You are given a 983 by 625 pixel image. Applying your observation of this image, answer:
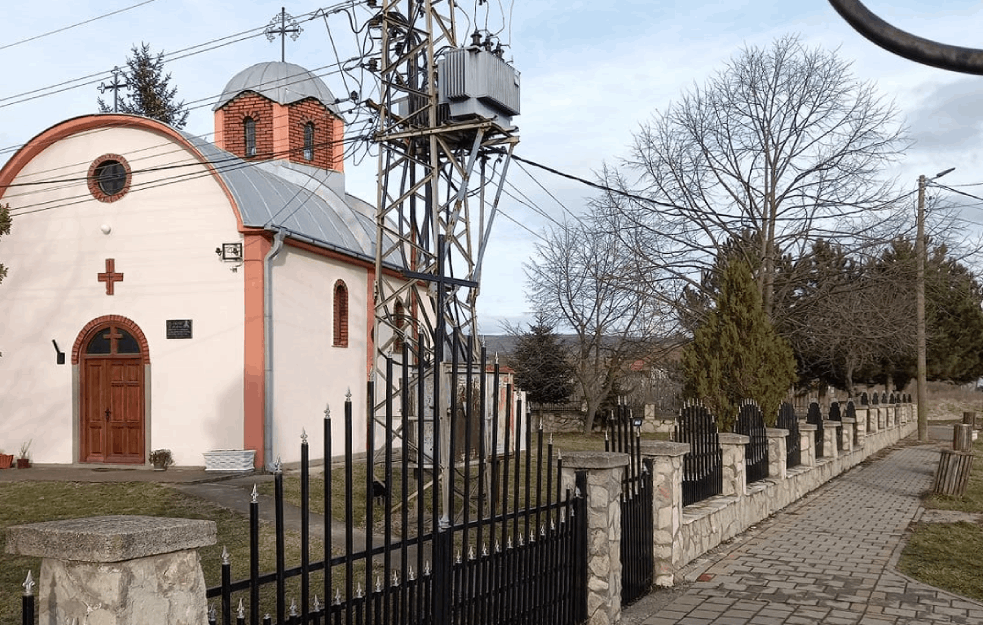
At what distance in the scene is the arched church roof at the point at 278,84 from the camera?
2352cm

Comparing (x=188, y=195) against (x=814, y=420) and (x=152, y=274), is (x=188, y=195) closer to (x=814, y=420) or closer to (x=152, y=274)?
(x=152, y=274)

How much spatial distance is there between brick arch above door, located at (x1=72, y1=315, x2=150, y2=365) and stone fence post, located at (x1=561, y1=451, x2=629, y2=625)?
1166cm

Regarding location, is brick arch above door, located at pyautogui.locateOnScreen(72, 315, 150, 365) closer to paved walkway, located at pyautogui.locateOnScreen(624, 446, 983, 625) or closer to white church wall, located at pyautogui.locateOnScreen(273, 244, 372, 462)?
white church wall, located at pyautogui.locateOnScreen(273, 244, 372, 462)

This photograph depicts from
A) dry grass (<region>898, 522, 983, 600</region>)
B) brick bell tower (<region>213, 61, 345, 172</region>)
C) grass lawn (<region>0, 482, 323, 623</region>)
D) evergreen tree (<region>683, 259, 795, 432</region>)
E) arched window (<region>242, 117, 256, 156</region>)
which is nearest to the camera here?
grass lawn (<region>0, 482, 323, 623</region>)

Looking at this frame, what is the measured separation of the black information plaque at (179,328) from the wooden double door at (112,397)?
74 centimetres

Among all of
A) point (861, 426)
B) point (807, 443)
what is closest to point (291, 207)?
point (807, 443)

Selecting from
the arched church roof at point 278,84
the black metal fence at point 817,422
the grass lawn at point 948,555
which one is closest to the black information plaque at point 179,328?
the arched church roof at point 278,84

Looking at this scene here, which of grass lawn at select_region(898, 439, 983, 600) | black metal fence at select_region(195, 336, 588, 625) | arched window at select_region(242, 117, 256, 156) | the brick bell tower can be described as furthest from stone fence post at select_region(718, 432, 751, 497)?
arched window at select_region(242, 117, 256, 156)

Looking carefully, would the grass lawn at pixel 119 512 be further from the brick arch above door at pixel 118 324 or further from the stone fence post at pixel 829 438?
the stone fence post at pixel 829 438

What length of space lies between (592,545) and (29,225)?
1440 centimetres

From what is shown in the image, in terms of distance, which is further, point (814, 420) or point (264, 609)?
point (814, 420)

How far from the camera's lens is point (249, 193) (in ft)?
55.0

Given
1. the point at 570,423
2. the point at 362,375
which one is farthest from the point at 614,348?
the point at 362,375

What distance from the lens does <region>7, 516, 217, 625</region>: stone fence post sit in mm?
2803
